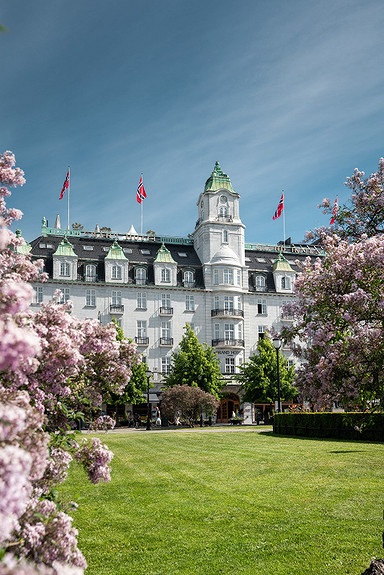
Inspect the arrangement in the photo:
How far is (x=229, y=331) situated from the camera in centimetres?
6144

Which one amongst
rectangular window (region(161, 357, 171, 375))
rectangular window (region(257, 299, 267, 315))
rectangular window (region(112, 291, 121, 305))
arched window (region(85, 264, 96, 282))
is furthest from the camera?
rectangular window (region(257, 299, 267, 315))

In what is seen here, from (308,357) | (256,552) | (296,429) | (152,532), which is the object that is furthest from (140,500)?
(296,429)

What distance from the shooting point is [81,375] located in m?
6.29

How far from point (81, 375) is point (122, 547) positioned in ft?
14.1

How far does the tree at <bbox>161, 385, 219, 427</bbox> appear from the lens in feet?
149

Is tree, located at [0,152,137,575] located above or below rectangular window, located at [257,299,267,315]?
below

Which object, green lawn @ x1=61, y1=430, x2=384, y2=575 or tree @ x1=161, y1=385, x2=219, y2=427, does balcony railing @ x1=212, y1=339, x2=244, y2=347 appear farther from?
green lawn @ x1=61, y1=430, x2=384, y2=575

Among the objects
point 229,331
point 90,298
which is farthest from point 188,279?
point 90,298

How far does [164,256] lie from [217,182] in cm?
1153

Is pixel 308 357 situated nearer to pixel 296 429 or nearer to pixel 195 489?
pixel 195 489

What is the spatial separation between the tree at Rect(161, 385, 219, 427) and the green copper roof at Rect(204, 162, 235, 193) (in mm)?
27564

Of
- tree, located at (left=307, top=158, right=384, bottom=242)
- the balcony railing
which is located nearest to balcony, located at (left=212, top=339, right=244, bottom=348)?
the balcony railing

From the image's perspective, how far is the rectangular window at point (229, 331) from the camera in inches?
2409

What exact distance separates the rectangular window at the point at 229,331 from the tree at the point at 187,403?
1549 cm
